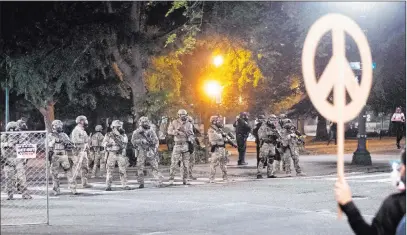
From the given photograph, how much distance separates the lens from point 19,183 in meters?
13.0

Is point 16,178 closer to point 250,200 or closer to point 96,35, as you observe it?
point 250,200

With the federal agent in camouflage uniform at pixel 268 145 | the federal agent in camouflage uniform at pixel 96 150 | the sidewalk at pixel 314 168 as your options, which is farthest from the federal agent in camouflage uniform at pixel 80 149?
the federal agent in camouflage uniform at pixel 268 145

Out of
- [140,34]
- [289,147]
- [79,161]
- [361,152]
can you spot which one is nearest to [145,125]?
[79,161]

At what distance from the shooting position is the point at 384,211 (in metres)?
3.64

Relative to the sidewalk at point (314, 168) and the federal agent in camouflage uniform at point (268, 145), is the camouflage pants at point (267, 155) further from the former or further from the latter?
the sidewalk at point (314, 168)

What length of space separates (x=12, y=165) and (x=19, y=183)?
0.50m

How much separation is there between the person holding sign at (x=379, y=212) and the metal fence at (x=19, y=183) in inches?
288

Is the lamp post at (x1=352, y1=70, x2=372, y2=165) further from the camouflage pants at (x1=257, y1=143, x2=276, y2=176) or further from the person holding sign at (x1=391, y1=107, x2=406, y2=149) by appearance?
the person holding sign at (x1=391, y1=107, x2=406, y2=149)

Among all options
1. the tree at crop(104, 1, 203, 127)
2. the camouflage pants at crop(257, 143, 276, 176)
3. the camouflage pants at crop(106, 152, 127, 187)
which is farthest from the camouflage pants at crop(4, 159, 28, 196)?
the tree at crop(104, 1, 203, 127)

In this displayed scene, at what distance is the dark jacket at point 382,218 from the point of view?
3.57m

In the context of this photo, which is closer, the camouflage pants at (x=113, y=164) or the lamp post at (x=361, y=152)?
the camouflage pants at (x=113, y=164)

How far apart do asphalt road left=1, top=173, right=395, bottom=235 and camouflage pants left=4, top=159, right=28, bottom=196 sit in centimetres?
29

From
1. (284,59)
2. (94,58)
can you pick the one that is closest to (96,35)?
(94,58)

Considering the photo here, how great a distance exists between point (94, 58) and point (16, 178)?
9581 millimetres
